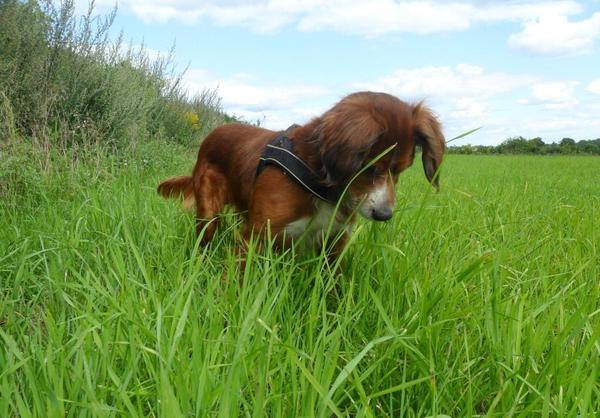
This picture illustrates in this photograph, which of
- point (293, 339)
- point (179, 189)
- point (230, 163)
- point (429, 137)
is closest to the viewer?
point (293, 339)

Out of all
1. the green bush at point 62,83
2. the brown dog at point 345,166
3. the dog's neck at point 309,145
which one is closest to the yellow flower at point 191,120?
the green bush at point 62,83

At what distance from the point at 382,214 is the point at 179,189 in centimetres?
185

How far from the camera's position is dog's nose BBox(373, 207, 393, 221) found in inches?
92.4

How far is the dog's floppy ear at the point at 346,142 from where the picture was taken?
231cm

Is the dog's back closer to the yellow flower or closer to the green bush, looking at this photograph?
the green bush

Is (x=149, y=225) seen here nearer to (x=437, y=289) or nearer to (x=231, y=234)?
(x=231, y=234)

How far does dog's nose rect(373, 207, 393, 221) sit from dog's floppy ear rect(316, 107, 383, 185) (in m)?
0.18

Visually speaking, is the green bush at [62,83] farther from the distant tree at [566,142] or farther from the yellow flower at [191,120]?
the distant tree at [566,142]

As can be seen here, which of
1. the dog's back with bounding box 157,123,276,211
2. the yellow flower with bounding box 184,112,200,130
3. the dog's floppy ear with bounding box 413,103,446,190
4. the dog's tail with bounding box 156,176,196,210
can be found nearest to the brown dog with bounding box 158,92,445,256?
the dog's floppy ear with bounding box 413,103,446,190

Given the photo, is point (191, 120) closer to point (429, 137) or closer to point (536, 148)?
point (429, 137)

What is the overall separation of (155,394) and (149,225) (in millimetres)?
1618

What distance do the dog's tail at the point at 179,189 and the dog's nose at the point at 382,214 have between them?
1.63 meters

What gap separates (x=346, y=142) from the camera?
2.32 meters

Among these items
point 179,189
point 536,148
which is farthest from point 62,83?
point 536,148
